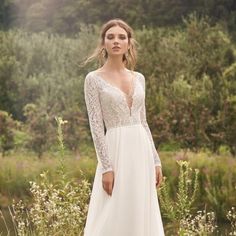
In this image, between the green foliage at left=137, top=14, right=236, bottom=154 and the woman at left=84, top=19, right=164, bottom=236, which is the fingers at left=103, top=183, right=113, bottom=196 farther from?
the green foliage at left=137, top=14, right=236, bottom=154

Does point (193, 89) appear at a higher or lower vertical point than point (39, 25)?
lower

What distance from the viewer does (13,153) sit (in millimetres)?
17016

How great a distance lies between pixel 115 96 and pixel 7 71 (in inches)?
717

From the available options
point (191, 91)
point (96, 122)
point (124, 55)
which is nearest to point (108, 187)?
point (96, 122)

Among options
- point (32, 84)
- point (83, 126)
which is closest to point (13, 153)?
point (83, 126)

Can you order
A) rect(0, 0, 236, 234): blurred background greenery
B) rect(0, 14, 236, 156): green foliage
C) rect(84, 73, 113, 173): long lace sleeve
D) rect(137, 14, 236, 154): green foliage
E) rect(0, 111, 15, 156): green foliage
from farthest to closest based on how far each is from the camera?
rect(0, 111, 15, 156): green foliage
rect(0, 14, 236, 156): green foliage
rect(137, 14, 236, 154): green foliage
rect(0, 0, 236, 234): blurred background greenery
rect(84, 73, 113, 173): long lace sleeve

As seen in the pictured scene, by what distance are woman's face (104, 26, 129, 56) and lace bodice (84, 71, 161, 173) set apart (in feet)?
0.57

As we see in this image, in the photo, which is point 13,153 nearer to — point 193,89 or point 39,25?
point 193,89

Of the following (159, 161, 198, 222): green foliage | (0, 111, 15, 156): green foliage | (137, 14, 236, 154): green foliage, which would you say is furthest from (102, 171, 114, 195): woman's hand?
(0, 111, 15, 156): green foliage

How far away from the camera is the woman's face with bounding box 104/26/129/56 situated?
4.38 metres

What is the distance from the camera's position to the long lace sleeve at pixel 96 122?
4.24 meters

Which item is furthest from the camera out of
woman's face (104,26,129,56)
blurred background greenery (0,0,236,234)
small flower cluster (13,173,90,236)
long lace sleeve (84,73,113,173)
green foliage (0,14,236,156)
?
green foliage (0,14,236,156)

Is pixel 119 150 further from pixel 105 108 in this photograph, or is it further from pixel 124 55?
pixel 124 55

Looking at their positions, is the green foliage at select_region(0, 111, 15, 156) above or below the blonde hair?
below
